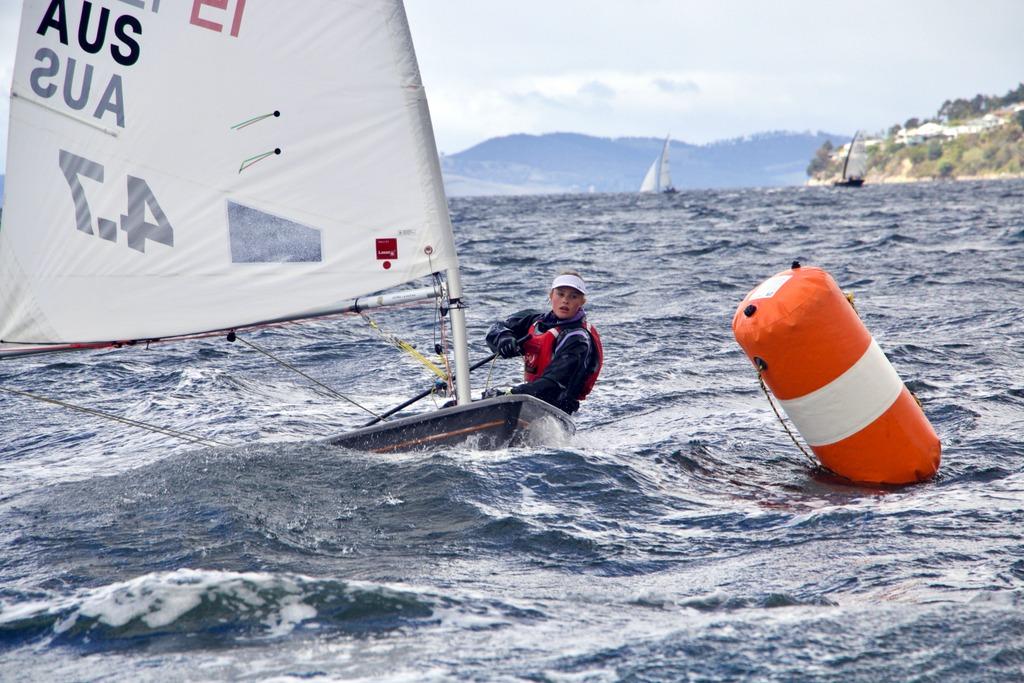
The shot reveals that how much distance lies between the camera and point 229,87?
5.75 meters

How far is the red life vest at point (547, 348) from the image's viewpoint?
22.7 feet

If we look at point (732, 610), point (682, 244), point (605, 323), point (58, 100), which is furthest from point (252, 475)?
point (682, 244)

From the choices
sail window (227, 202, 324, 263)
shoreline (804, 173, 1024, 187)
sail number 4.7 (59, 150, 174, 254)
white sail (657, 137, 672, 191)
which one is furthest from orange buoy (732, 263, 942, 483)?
shoreline (804, 173, 1024, 187)

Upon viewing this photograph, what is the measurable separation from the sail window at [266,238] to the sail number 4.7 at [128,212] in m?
0.35

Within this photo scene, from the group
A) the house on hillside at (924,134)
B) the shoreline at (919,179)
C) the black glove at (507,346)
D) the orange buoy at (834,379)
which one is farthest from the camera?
the house on hillside at (924,134)

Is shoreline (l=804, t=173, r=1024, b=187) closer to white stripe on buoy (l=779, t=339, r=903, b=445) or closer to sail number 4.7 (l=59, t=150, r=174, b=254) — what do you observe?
white stripe on buoy (l=779, t=339, r=903, b=445)

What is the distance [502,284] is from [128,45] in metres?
11.4

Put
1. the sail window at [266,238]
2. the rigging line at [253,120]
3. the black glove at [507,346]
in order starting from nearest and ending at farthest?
the rigging line at [253,120] → the sail window at [266,238] → the black glove at [507,346]

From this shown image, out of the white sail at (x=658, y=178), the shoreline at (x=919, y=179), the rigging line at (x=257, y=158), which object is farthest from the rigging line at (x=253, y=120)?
the shoreline at (x=919, y=179)

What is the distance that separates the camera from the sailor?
675cm

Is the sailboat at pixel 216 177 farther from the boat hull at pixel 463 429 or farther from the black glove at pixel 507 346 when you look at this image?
the black glove at pixel 507 346

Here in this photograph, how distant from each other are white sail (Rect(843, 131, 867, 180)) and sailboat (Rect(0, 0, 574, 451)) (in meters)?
80.7

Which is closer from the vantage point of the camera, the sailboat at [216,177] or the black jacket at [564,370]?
the sailboat at [216,177]

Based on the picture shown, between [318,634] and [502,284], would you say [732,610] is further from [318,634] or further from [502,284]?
[502,284]
